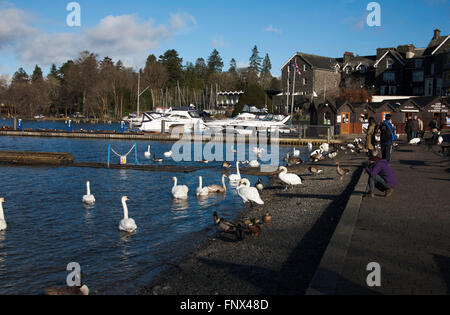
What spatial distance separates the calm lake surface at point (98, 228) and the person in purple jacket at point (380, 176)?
16.6 ft

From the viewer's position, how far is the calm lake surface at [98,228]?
31.2 feet

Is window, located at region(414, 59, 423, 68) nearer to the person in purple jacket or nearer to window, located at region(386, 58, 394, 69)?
window, located at region(386, 58, 394, 69)

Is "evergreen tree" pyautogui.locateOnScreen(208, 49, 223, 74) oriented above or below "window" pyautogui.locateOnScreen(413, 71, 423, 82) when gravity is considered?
above

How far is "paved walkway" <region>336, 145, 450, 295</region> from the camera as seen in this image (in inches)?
259

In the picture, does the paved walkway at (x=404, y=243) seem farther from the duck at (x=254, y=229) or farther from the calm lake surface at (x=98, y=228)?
the calm lake surface at (x=98, y=228)

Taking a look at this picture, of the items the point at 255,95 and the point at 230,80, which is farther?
the point at 230,80

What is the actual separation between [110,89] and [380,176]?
314 feet

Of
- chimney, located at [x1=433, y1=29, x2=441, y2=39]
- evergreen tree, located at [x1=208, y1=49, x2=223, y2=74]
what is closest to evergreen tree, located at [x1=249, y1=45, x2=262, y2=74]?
evergreen tree, located at [x1=208, y1=49, x2=223, y2=74]

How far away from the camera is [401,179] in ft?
54.6

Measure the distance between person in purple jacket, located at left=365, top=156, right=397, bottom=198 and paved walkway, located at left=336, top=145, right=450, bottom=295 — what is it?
12.6 inches

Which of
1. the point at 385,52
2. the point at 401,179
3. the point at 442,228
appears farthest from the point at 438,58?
the point at 442,228
